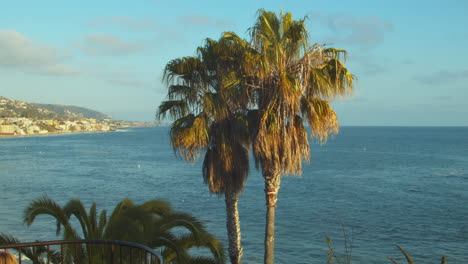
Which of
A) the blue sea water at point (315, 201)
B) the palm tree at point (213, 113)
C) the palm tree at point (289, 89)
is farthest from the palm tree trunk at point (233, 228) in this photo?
the blue sea water at point (315, 201)

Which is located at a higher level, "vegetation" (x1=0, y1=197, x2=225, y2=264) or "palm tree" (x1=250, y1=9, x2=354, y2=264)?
"palm tree" (x1=250, y1=9, x2=354, y2=264)

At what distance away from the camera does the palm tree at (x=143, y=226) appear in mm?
9180

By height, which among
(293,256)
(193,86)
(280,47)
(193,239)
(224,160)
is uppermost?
(280,47)

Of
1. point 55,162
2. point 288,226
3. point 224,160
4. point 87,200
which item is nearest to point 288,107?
point 224,160

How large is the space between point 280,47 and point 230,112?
230cm

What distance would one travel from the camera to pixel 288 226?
95.5ft

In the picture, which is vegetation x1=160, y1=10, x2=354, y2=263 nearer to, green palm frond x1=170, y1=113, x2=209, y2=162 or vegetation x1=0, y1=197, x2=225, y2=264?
green palm frond x1=170, y1=113, x2=209, y2=162

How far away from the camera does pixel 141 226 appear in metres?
9.96

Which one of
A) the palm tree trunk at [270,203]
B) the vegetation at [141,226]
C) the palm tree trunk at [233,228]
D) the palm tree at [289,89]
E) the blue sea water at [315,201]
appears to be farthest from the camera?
the blue sea water at [315,201]

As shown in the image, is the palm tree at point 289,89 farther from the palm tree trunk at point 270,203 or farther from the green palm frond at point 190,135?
the green palm frond at point 190,135

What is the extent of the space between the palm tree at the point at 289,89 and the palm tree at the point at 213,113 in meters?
0.55

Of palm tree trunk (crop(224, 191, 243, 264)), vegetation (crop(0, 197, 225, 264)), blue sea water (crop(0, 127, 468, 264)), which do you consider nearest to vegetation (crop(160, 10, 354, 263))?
palm tree trunk (crop(224, 191, 243, 264))

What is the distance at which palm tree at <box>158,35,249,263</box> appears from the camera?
1086 centimetres

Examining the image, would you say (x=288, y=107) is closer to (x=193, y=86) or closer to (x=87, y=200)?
(x=193, y=86)
